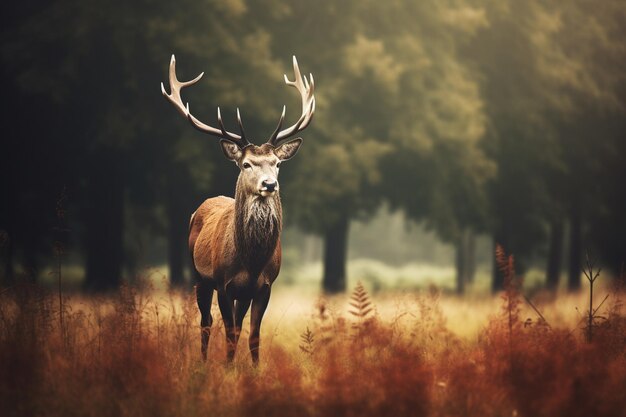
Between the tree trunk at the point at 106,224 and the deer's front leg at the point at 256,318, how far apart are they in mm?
7572

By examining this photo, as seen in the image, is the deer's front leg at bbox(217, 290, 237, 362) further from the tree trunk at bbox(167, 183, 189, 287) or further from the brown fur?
the tree trunk at bbox(167, 183, 189, 287)

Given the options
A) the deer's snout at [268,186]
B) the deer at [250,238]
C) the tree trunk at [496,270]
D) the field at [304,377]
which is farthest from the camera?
the tree trunk at [496,270]

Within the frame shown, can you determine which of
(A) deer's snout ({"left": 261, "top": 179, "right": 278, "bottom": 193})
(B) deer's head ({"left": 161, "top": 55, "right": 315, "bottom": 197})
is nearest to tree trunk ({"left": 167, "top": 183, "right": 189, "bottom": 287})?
(B) deer's head ({"left": 161, "top": 55, "right": 315, "bottom": 197})

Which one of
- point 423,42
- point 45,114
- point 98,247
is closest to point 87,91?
point 45,114

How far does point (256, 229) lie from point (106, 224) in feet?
25.9

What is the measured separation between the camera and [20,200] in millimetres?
14031

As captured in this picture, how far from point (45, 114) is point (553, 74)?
11490mm

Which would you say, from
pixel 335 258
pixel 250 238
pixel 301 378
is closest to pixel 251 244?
pixel 250 238

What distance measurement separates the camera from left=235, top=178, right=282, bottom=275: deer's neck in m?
6.43

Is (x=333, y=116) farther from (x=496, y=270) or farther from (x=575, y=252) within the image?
(x=575, y=252)

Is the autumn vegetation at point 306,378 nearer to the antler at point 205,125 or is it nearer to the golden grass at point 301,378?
the golden grass at point 301,378

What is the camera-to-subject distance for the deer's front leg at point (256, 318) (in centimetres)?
628

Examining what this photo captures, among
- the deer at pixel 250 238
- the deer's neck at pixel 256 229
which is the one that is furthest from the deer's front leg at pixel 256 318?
the deer's neck at pixel 256 229

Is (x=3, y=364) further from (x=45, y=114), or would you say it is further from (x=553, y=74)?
(x=553, y=74)
